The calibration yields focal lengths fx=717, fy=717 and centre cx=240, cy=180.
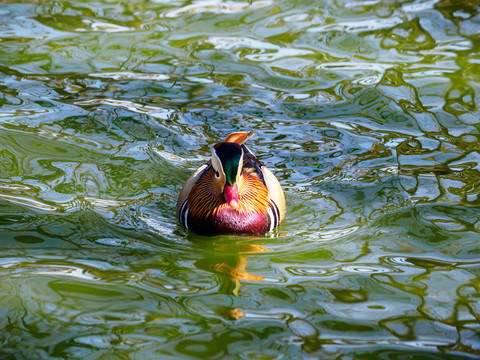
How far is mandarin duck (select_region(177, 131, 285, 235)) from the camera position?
5938 mm

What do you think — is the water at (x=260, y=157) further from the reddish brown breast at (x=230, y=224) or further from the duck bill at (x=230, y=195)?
the duck bill at (x=230, y=195)

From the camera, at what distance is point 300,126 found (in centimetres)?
833

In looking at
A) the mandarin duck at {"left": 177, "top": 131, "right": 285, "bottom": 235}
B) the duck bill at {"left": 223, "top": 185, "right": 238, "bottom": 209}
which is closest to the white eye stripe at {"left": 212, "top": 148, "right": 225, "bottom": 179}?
the mandarin duck at {"left": 177, "top": 131, "right": 285, "bottom": 235}

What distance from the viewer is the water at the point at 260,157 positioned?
178 inches

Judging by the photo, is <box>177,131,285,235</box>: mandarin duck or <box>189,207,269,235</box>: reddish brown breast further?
<box>189,207,269,235</box>: reddish brown breast

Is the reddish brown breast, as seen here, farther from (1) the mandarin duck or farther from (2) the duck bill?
(2) the duck bill

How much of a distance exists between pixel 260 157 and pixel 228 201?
184cm

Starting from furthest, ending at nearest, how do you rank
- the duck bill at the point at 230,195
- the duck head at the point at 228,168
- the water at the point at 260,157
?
the duck bill at the point at 230,195 → the duck head at the point at 228,168 → the water at the point at 260,157

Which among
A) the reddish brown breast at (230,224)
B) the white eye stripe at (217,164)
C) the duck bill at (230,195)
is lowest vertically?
the reddish brown breast at (230,224)

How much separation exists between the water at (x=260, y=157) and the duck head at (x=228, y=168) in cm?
39

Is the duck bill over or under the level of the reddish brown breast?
over

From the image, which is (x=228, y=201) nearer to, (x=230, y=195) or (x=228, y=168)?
(x=230, y=195)

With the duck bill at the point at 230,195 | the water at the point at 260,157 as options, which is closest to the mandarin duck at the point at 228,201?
the duck bill at the point at 230,195

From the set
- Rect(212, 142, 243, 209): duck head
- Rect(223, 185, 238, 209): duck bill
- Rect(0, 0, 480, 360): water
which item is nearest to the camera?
Rect(0, 0, 480, 360): water
